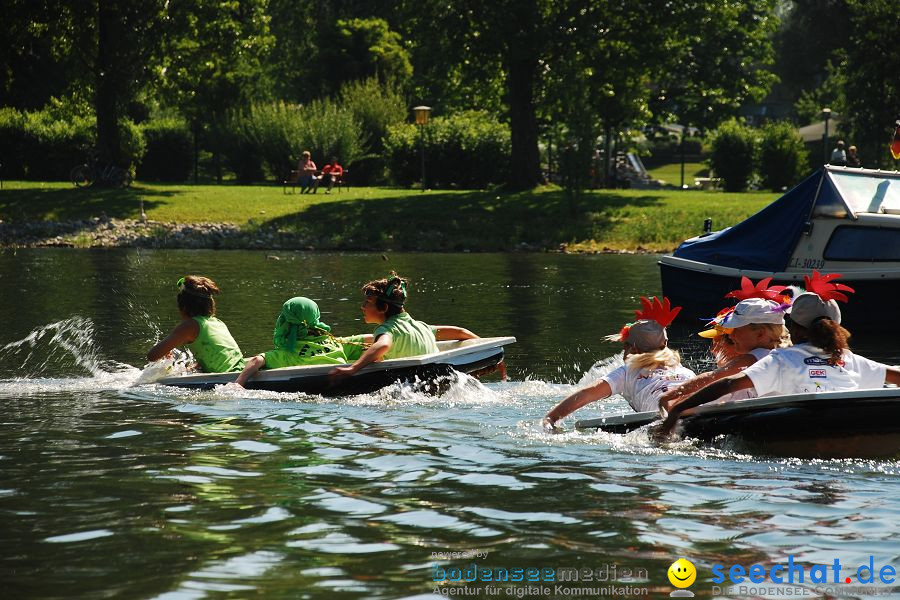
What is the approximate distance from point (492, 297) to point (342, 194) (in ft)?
68.8

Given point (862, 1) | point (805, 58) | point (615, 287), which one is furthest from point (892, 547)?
point (805, 58)

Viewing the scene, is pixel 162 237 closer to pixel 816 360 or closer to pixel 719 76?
pixel 719 76

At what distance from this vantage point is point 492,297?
76.4ft

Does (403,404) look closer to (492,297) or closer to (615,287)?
(492,297)

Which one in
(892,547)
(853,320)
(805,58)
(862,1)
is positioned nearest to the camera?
(892,547)

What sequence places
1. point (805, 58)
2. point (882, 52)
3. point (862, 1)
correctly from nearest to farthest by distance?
point (882, 52)
point (862, 1)
point (805, 58)

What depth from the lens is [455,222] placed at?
36.6 metres

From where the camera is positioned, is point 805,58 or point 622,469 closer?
point 622,469

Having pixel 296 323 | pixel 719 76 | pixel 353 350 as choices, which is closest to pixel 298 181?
pixel 719 76

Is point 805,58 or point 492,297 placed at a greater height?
point 805,58

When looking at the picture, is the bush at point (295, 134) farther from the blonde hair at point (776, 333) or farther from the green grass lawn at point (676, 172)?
the blonde hair at point (776, 333)

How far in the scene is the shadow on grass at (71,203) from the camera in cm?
3797

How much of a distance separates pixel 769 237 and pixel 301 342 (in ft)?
32.1

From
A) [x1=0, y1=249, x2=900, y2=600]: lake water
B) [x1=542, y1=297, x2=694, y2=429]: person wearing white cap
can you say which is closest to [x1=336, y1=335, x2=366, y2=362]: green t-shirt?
[x1=0, y1=249, x2=900, y2=600]: lake water
